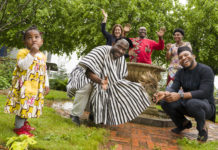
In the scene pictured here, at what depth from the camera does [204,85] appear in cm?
345

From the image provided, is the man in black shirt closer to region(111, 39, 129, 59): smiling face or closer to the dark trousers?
the dark trousers

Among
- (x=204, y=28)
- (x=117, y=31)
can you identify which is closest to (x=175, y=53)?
(x=117, y=31)

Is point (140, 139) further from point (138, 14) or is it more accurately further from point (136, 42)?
point (138, 14)

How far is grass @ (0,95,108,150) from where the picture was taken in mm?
2346

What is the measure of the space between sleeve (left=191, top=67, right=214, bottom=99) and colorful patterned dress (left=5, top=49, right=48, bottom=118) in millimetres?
2300

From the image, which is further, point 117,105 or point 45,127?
point 117,105

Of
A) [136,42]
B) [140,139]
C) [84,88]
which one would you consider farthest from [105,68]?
[136,42]

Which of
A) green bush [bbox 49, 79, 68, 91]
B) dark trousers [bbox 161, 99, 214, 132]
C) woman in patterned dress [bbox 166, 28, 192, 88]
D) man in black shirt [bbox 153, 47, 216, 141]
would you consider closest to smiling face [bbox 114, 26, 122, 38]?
woman in patterned dress [bbox 166, 28, 192, 88]

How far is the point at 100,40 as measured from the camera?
9.95 meters

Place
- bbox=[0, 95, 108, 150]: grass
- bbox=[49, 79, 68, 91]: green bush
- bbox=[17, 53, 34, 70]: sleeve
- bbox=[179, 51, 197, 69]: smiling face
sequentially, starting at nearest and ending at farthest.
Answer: bbox=[0, 95, 108, 150]: grass, bbox=[17, 53, 34, 70]: sleeve, bbox=[179, 51, 197, 69]: smiling face, bbox=[49, 79, 68, 91]: green bush

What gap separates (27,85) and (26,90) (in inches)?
2.4

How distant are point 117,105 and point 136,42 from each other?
2.39m

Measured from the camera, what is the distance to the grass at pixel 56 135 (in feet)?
7.70

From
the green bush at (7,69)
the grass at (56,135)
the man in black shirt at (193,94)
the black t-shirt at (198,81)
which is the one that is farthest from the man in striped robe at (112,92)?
the green bush at (7,69)
